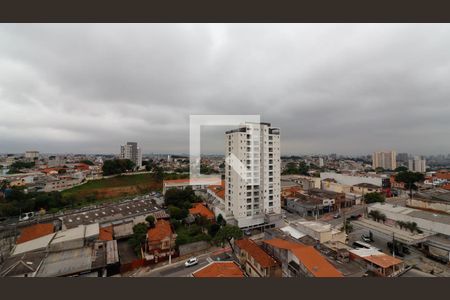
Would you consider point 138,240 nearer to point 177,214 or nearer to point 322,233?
point 177,214

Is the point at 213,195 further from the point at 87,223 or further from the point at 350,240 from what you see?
the point at 350,240

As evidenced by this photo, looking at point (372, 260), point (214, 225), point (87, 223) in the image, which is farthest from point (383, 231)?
point (87, 223)

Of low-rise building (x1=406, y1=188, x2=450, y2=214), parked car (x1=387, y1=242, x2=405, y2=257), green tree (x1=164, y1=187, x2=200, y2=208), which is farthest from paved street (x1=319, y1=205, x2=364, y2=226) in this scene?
green tree (x1=164, y1=187, x2=200, y2=208)

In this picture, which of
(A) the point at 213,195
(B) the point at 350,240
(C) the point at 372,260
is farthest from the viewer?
(A) the point at 213,195

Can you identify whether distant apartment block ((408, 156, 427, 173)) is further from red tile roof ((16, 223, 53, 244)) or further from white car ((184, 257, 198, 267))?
red tile roof ((16, 223, 53, 244))

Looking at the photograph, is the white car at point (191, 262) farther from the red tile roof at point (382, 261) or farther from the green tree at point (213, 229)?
the red tile roof at point (382, 261)

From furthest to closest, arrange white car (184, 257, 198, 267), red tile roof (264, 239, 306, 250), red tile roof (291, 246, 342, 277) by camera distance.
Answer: white car (184, 257, 198, 267), red tile roof (264, 239, 306, 250), red tile roof (291, 246, 342, 277)

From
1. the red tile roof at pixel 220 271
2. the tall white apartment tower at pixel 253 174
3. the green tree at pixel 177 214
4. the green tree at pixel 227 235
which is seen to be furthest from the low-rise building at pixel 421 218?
the green tree at pixel 177 214
